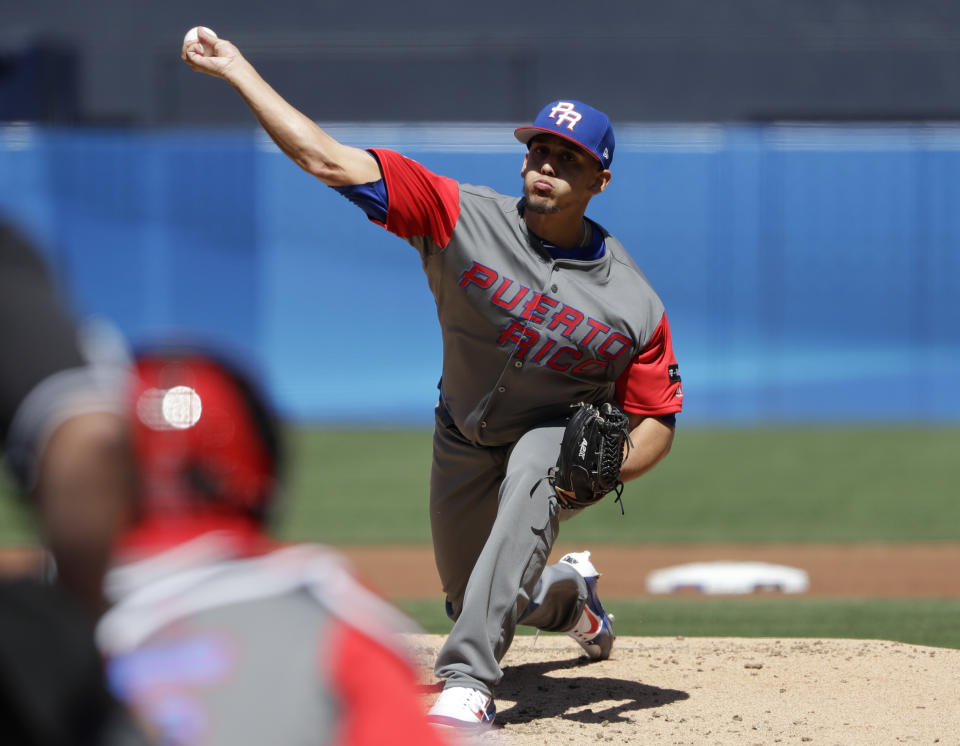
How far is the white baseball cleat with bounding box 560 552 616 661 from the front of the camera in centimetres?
515

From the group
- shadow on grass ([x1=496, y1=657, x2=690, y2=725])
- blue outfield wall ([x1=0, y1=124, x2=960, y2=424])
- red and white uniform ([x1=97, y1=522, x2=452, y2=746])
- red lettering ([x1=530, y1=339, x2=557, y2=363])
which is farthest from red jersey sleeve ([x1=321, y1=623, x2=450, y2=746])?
blue outfield wall ([x1=0, y1=124, x2=960, y2=424])

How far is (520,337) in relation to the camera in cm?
432

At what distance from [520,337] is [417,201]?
561 millimetres

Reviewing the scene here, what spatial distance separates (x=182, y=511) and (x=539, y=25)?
75.0ft

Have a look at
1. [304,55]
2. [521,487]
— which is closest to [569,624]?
[521,487]

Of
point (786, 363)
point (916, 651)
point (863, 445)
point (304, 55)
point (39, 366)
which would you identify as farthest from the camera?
point (304, 55)

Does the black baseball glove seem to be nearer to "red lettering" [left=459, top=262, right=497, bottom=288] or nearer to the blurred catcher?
"red lettering" [left=459, top=262, right=497, bottom=288]

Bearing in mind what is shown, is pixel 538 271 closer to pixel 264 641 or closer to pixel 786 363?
pixel 264 641

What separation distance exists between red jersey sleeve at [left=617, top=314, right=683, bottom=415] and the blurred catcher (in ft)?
9.91

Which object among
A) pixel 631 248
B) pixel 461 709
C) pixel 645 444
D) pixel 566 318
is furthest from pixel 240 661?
pixel 631 248

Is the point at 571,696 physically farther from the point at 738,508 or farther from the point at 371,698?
the point at 738,508

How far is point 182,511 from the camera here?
149 centimetres

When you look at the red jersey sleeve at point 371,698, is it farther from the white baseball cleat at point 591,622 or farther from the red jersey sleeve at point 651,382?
the white baseball cleat at point 591,622

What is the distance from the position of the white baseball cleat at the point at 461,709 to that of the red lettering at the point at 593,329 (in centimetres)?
118
